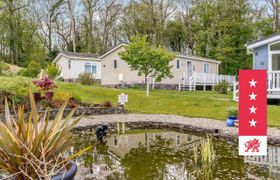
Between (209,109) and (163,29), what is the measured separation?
23.3m

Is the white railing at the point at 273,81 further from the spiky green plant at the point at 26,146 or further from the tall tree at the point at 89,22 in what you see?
the tall tree at the point at 89,22

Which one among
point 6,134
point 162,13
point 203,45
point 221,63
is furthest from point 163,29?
point 6,134

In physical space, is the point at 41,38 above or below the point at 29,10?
below

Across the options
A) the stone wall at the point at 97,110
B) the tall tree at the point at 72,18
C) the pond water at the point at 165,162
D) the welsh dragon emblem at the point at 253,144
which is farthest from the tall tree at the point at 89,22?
the welsh dragon emblem at the point at 253,144

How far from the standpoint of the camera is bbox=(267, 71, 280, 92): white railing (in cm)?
1561

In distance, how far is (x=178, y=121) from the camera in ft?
39.4

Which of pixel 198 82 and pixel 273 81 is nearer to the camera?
pixel 273 81

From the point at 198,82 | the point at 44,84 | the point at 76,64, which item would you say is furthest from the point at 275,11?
the point at 44,84

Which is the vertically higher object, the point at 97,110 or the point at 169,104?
the point at 169,104

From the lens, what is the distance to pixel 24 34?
38562 mm

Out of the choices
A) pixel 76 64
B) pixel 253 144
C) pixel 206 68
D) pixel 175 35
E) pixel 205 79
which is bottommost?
pixel 253 144

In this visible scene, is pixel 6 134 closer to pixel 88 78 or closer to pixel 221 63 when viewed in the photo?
pixel 88 78

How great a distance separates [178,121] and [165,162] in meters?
5.14

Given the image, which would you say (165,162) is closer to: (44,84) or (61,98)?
(44,84)
